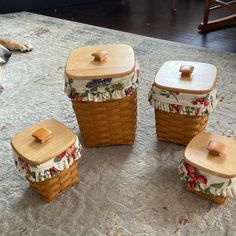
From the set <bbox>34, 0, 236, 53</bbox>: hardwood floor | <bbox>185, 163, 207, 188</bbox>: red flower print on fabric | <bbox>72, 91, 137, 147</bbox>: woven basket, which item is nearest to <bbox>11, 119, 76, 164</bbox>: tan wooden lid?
<bbox>72, 91, 137, 147</bbox>: woven basket

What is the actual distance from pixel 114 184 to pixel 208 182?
0.35 m

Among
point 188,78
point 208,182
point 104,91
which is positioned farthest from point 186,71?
point 208,182

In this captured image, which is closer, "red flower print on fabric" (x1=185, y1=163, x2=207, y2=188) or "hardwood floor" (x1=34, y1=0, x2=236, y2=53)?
"red flower print on fabric" (x1=185, y1=163, x2=207, y2=188)

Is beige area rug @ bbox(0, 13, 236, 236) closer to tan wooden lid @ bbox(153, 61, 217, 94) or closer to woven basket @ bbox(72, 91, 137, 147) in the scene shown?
woven basket @ bbox(72, 91, 137, 147)

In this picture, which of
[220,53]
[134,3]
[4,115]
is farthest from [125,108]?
[134,3]

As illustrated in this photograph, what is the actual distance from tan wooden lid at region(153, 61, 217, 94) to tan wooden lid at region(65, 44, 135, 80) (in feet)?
0.44

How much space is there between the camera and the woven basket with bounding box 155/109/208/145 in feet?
3.88

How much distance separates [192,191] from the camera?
110cm

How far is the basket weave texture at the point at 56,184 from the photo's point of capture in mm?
1053

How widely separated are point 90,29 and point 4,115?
3.72 feet

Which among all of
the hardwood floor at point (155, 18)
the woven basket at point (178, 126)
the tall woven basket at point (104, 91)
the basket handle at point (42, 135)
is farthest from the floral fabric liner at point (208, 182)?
the hardwood floor at point (155, 18)

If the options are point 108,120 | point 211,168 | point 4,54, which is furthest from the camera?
point 4,54

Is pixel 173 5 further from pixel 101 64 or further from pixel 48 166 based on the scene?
pixel 48 166

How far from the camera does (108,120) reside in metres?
1.21
